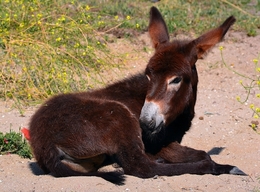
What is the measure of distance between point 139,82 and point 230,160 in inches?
61.3

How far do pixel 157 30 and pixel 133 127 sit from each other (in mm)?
1598

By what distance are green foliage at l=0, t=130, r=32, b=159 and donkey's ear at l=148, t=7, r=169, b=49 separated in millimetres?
2143

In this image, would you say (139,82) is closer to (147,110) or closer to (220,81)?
(147,110)

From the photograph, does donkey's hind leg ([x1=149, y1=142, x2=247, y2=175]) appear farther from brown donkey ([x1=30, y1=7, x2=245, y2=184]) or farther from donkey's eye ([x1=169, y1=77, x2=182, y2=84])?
donkey's eye ([x1=169, y1=77, x2=182, y2=84])

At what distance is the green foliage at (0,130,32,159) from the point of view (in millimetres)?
7418

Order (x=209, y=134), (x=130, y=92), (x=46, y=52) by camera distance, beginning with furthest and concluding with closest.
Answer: (x=46, y=52), (x=209, y=134), (x=130, y=92)

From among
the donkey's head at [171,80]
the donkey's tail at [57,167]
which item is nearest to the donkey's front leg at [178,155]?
the donkey's head at [171,80]

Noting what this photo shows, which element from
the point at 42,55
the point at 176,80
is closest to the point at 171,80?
the point at 176,80

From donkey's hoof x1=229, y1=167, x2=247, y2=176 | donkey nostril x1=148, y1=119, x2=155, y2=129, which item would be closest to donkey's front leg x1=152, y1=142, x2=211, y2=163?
donkey's hoof x1=229, y1=167, x2=247, y2=176

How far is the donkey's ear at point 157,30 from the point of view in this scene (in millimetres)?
7518

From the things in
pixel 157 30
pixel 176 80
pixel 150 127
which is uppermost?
pixel 157 30

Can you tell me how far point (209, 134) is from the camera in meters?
8.84

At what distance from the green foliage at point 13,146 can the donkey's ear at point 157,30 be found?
214cm

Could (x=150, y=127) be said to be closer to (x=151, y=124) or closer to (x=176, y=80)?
(x=151, y=124)
